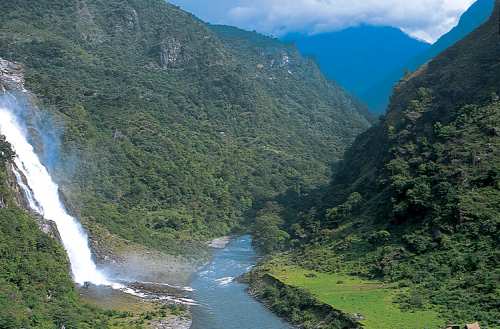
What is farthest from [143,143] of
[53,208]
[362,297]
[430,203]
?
[362,297]

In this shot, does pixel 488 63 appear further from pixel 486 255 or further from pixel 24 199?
pixel 24 199

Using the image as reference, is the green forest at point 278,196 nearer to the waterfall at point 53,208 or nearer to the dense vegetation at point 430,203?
the dense vegetation at point 430,203

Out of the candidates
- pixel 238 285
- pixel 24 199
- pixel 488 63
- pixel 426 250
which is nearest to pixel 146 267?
pixel 238 285

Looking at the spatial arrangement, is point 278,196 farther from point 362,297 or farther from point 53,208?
point 362,297

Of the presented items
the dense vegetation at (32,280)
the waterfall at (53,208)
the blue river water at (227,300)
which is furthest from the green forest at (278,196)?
the waterfall at (53,208)

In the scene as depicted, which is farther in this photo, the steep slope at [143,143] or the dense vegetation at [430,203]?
the steep slope at [143,143]
